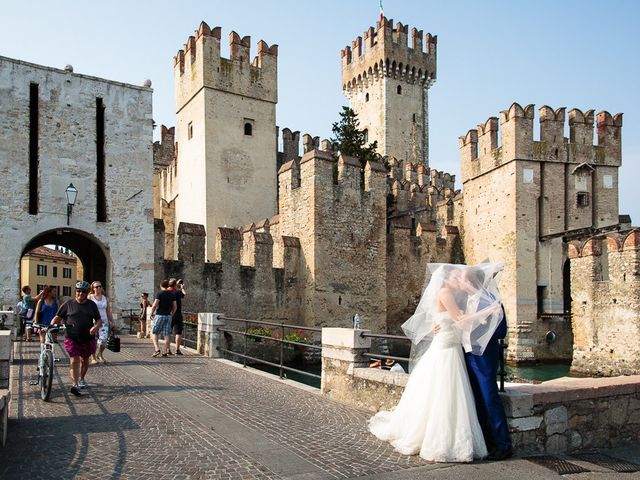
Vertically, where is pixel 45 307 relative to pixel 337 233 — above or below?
below

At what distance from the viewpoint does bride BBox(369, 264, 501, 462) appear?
239 inches

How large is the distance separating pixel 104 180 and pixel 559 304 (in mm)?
18382

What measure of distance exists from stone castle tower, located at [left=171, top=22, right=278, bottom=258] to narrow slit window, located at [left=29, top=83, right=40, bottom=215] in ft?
33.9

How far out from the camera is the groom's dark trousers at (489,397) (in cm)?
621

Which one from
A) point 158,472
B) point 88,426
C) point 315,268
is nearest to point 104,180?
point 315,268

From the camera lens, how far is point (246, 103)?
103 feet

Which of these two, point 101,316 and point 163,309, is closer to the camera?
point 101,316

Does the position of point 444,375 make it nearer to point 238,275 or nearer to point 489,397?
point 489,397

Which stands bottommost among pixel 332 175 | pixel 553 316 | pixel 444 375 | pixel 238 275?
pixel 553 316

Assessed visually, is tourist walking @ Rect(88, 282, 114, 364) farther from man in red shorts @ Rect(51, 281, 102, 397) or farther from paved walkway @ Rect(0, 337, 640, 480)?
man in red shorts @ Rect(51, 281, 102, 397)

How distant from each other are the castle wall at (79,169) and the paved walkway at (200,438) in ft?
34.0

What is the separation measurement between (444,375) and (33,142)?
18.0 m

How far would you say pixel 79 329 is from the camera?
9.15 meters

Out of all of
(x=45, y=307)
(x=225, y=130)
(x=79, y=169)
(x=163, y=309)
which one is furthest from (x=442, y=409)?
(x=225, y=130)
